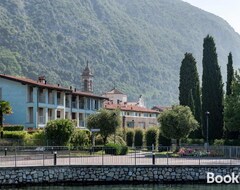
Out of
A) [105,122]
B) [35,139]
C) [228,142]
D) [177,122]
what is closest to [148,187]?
[35,139]

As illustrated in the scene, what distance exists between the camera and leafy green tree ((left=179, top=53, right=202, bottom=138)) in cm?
6950

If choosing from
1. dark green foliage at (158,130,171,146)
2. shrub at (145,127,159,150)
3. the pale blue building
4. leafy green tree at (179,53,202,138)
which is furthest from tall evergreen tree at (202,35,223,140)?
the pale blue building

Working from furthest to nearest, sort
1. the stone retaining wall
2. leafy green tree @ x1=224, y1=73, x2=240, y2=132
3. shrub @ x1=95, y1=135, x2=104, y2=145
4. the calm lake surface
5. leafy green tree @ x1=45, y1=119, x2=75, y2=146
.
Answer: shrub @ x1=95, y1=135, x2=104, y2=145 < leafy green tree @ x1=224, y1=73, x2=240, y2=132 < leafy green tree @ x1=45, y1=119, x2=75, y2=146 < the stone retaining wall < the calm lake surface

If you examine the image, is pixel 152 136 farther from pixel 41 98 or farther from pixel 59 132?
pixel 59 132

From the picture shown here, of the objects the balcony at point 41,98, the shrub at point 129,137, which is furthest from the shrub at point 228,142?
the balcony at point 41,98

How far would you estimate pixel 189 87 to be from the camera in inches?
2835

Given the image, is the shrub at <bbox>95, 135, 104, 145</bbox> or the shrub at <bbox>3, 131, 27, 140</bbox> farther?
the shrub at <bbox>95, 135, 104, 145</bbox>

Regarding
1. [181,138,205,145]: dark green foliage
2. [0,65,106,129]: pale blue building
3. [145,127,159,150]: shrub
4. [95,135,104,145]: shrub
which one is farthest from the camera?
[145,127,159,150]: shrub

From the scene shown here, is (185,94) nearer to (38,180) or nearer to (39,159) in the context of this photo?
(39,159)

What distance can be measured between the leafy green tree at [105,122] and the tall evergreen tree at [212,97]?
1039cm

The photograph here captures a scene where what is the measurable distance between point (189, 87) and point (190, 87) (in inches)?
6.0

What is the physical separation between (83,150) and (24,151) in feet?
16.9

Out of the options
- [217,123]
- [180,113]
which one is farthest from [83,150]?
[217,123]

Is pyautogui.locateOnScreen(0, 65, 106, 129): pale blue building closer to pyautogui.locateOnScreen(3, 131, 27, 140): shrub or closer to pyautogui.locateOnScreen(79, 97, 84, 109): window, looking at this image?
pyautogui.locateOnScreen(79, 97, 84, 109): window
